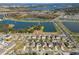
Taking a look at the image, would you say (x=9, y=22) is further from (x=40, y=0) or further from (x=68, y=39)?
(x=68, y=39)

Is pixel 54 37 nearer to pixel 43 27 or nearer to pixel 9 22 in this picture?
pixel 43 27

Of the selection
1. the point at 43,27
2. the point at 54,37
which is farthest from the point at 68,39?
the point at 43,27

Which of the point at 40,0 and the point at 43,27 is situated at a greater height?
the point at 40,0

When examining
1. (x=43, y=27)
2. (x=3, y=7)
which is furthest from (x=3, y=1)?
(x=43, y=27)

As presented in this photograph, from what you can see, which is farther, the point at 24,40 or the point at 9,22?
the point at 9,22
